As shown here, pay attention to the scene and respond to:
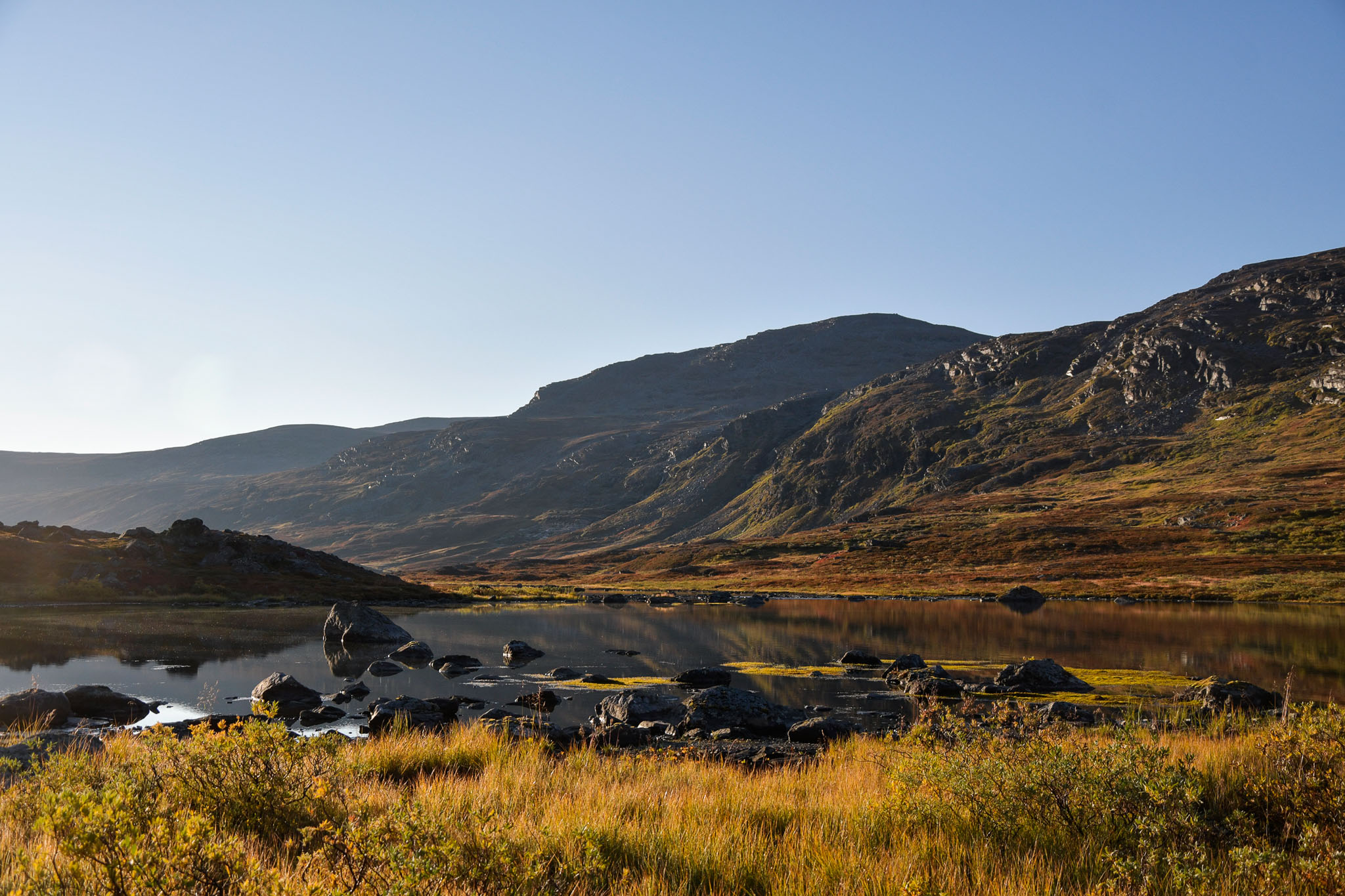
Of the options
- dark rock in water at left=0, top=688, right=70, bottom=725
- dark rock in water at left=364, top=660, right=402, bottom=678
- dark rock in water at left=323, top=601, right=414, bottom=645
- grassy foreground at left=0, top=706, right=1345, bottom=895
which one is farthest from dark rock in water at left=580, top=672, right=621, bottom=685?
grassy foreground at left=0, top=706, right=1345, bottom=895

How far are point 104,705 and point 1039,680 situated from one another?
97.7ft

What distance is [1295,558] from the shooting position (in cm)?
7419

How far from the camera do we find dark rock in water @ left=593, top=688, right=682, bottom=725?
2322 centimetres

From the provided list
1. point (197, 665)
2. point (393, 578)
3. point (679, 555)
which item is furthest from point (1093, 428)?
point (197, 665)

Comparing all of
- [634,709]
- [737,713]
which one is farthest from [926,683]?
[634,709]

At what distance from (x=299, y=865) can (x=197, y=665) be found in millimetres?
31561

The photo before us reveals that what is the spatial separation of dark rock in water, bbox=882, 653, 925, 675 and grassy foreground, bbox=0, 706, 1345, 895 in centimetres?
1995

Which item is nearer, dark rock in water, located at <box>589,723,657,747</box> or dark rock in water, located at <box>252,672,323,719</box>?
dark rock in water, located at <box>589,723,657,747</box>

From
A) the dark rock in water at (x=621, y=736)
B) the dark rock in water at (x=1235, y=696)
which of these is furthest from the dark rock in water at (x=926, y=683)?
the dark rock in water at (x=621, y=736)

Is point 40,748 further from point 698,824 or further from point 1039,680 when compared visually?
point 1039,680

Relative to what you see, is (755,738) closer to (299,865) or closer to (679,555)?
(299,865)

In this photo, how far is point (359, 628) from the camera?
4284 centimetres

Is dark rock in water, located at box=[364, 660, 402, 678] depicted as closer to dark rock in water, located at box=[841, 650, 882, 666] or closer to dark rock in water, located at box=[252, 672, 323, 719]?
dark rock in water, located at box=[252, 672, 323, 719]

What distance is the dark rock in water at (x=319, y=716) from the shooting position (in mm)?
21844
